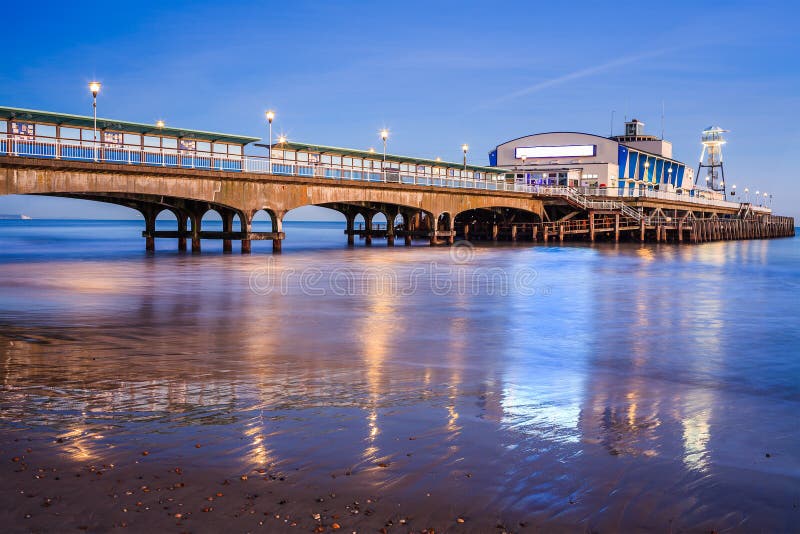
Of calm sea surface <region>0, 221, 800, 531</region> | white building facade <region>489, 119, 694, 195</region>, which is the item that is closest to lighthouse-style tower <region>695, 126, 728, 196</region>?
white building facade <region>489, 119, 694, 195</region>

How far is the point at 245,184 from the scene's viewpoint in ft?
144

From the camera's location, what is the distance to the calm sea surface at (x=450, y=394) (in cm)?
679

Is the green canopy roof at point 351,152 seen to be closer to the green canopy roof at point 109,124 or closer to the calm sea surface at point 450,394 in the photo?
the green canopy roof at point 109,124

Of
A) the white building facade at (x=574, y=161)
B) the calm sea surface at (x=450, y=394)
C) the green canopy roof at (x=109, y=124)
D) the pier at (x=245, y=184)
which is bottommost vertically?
the calm sea surface at (x=450, y=394)

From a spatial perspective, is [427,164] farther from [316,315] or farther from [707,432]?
[707,432]

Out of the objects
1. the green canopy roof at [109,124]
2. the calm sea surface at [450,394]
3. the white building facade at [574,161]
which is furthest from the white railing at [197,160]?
the white building facade at [574,161]

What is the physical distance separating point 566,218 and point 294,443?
6980cm

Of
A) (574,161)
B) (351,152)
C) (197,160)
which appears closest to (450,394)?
(197,160)

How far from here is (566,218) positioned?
74.8m

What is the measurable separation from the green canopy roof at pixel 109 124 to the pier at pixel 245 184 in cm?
6

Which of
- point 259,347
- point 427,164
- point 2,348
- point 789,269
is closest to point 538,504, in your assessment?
point 259,347

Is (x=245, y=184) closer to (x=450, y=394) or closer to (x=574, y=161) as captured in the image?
(x=450, y=394)

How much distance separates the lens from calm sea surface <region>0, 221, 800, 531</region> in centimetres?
679

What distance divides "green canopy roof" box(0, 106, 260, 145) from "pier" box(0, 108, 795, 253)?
61 millimetres
